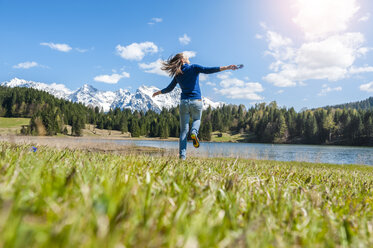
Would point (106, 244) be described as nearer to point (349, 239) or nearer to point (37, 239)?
point (37, 239)

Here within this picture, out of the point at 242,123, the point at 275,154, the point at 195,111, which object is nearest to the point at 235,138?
the point at 242,123

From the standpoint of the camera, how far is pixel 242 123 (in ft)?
490

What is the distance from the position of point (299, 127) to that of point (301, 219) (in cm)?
13090

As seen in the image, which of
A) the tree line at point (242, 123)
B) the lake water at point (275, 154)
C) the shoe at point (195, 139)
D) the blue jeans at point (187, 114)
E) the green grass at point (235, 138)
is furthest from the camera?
the green grass at point (235, 138)

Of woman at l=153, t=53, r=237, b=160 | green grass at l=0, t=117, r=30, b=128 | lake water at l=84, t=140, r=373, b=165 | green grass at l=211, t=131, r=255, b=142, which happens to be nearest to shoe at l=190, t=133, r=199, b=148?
woman at l=153, t=53, r=237, b=160

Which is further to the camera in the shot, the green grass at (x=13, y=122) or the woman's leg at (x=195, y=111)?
the green grass at (x=13, y=122)

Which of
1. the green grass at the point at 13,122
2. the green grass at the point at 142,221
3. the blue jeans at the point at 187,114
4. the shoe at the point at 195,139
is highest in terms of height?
the green grass at the point at 13,122

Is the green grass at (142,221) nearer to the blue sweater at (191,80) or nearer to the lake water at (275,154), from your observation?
the blue sweater at (191,80)

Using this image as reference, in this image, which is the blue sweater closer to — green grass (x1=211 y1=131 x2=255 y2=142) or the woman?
the woman

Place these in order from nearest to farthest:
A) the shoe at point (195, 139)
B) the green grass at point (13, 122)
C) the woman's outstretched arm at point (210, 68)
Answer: the woman's outstretched arm at point (210, 68), the shoe at point (195, 139), the green grass at point (13, 122)

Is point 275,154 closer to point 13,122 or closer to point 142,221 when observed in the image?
point 142,221

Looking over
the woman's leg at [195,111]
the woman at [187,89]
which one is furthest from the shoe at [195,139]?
the woman's leg at [195,111]

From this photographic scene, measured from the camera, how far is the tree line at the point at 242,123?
9912 cm

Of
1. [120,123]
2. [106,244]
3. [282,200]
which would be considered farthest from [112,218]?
[120,123]
